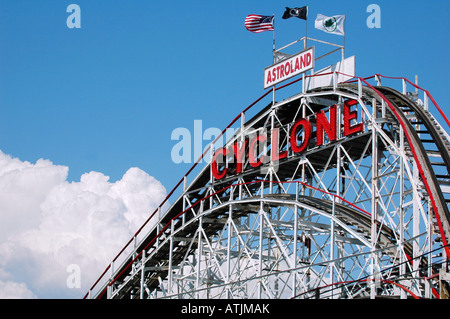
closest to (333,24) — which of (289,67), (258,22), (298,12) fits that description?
(298,12)

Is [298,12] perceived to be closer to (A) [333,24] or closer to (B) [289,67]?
(A) [333,24]

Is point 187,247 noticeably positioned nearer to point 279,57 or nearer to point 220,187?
point 220,187

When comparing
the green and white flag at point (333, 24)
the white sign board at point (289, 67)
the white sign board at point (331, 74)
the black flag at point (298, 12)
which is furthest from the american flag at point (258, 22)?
the white sign board at point (331, 74)

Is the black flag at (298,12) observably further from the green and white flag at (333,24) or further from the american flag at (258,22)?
the green and white flag at (333,24)

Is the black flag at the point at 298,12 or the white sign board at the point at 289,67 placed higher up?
the black flag at the point at 298,12

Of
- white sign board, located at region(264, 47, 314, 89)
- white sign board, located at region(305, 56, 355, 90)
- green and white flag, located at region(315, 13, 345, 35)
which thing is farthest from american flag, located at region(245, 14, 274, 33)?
white sign board, located at region(305, 56, 355, 90)

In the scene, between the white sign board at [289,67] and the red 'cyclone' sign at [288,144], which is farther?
the white sign board at [289,67]

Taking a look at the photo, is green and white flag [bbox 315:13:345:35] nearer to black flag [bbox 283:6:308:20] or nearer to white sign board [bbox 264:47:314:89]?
white sign board [bbox 264:47:314:89]

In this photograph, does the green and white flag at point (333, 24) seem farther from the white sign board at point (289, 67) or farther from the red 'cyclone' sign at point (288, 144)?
the red 'cyclone' sign at point (288, 144)
